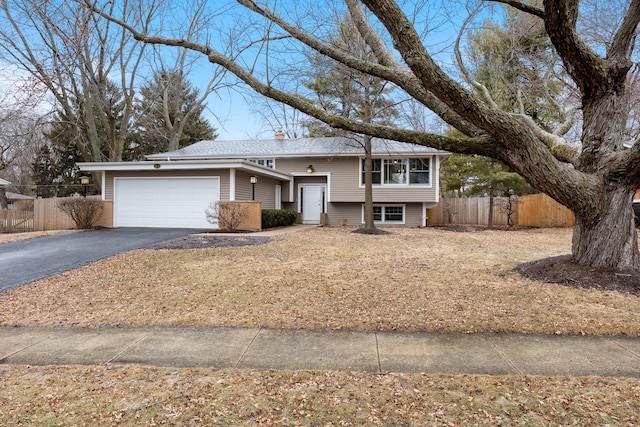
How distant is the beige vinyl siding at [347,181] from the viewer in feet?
57.1

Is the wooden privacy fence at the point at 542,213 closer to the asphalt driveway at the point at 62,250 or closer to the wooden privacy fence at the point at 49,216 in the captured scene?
the asphalt driveway at the point at 62,250

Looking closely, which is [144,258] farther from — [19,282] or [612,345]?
[612,345]

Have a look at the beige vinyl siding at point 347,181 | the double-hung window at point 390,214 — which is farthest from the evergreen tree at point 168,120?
the double-hung window at point 390,214

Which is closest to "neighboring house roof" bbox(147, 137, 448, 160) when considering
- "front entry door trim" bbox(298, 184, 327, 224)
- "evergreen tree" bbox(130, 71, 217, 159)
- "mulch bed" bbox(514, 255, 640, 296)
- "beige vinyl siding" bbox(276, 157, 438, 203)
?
"beige vinyl siding" bbox(276, 157, 438, 203)

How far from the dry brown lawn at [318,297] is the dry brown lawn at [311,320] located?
24 mm

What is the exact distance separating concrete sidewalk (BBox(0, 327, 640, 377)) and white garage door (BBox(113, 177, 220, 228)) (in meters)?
10.4

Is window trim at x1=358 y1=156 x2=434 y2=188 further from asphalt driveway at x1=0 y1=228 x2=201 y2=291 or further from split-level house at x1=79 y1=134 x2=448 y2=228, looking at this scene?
asphalt driveway at x1=0 y1=228 x2=201 y2=291

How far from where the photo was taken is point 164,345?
355 centimetres

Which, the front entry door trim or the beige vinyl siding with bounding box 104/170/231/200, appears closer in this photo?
the beige vinyl siding with bounding box 104/170/231/200

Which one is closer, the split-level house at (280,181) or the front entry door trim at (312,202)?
the split-level house at (280,181)

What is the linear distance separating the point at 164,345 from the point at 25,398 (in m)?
1.14

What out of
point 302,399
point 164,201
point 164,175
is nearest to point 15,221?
point 164,201

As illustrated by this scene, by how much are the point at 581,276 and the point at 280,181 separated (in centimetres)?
1467

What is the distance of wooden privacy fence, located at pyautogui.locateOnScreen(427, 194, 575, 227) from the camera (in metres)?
18.1
